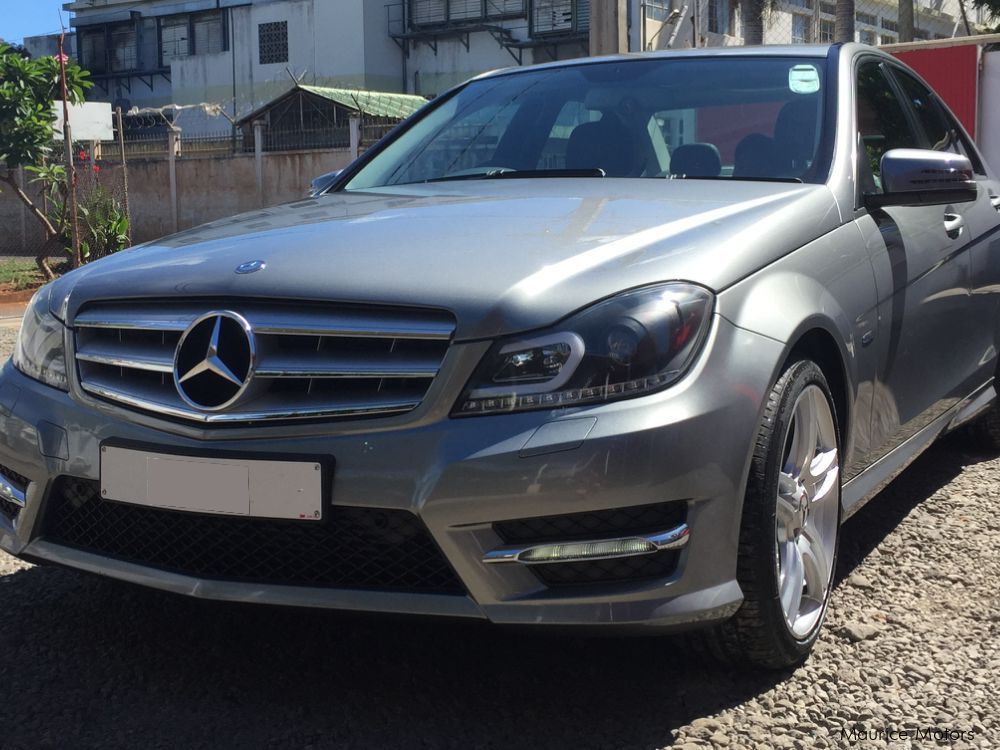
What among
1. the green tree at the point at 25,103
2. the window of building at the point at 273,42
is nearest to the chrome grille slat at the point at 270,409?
the green tree at the point at 25,103

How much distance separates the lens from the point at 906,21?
3145 cm

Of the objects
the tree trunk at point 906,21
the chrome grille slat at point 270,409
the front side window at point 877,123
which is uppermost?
the tree trunk at point 906,21

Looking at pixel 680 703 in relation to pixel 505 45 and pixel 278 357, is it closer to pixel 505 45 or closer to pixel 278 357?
pixel 278 357

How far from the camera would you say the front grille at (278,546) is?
8.08 ft

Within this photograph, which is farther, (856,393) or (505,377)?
(856,393)

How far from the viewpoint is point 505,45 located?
132 ft

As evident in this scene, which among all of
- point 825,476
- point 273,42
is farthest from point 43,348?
point 273,42

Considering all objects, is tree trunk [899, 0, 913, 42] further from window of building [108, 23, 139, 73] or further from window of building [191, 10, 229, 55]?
window of building [108, 23, 139, 73]

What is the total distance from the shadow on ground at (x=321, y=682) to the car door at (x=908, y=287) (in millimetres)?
1035

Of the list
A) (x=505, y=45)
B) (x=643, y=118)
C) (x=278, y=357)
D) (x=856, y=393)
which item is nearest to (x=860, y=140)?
(x=643, y=118)

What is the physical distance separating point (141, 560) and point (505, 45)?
→ 39067 mm

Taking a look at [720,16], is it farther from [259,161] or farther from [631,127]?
[631,127]

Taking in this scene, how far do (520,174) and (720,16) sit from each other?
126ft

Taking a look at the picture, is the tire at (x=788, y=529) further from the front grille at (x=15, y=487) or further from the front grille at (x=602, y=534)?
the front grille at (x=15, y=487)
